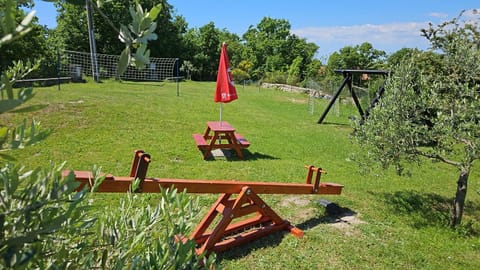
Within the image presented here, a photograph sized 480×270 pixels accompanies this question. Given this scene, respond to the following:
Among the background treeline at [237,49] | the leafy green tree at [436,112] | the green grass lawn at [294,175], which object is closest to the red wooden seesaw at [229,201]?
the green grass lawn at [294,175]

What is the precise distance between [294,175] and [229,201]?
2.91 m

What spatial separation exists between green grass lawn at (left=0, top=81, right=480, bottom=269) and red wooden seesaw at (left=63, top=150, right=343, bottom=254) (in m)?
0.15

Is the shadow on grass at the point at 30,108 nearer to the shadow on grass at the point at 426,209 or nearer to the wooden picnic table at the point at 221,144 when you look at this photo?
the shadow on grass at the point at 426,209

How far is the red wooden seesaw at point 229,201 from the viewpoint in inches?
108

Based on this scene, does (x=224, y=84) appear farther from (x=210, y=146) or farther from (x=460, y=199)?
(x=460, y=199)

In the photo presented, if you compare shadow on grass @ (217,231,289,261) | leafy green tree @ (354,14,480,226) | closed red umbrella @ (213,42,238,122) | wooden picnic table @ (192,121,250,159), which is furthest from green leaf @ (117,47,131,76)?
closed red umbrella @ (213,42,238,122)

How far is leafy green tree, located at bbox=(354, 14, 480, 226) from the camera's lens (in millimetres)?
4273

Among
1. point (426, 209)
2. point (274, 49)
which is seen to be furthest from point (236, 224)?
point (274, 49)

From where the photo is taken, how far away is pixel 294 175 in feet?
→ 20.7

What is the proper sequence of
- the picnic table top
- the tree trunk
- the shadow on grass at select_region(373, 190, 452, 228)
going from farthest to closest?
the picnic table top, the shadow on grass at select_region(373, 190, 452, 228), the tree trunk

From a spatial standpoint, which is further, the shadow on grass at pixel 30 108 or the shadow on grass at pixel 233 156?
the shadow on grass at pixel 233 156

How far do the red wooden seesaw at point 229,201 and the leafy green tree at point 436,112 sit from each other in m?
1.15

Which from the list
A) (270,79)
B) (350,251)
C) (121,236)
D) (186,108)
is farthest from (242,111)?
(270,79)

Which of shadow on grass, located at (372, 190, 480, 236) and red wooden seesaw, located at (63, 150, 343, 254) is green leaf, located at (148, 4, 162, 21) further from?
shadow on grass, located at (372, 190, 480, 236)
